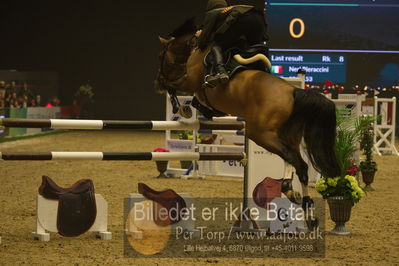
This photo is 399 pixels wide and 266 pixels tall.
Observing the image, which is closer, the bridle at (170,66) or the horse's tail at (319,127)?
the horse's tail at (319,127)

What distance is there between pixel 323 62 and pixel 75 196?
42.6 feet

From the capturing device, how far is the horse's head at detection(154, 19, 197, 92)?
6258 mm

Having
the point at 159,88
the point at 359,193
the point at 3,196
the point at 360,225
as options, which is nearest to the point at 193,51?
Answer: the point at 159,88

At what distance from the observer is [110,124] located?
5.46 metres

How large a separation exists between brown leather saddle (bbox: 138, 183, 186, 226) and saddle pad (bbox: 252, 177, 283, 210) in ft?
2.37

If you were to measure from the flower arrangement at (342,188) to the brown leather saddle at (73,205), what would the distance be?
2.33 metres

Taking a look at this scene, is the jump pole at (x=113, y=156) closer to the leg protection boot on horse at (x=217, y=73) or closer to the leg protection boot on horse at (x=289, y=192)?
the leg protection boot on horse at (x=217, y=73)

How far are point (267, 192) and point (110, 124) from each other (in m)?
1.83

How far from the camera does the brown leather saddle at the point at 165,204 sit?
6.16m

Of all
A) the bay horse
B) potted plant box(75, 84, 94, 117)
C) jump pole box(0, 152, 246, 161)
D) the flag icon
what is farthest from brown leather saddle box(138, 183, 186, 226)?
potted plant box(75, 84, 94, 117)

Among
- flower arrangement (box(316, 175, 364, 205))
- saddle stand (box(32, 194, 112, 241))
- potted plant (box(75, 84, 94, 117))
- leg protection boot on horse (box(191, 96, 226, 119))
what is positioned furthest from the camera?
potted plant (box(75, 84, 94, 117))

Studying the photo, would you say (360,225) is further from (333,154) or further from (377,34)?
(377,34)

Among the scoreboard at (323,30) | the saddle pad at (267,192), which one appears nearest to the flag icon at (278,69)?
the scoreboard at (323,30)

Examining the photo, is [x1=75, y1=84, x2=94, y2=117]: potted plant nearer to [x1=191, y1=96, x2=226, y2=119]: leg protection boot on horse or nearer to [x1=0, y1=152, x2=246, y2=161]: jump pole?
[x1=191, y1=96, x2=226, y2=119]: leg protection boot on horse
